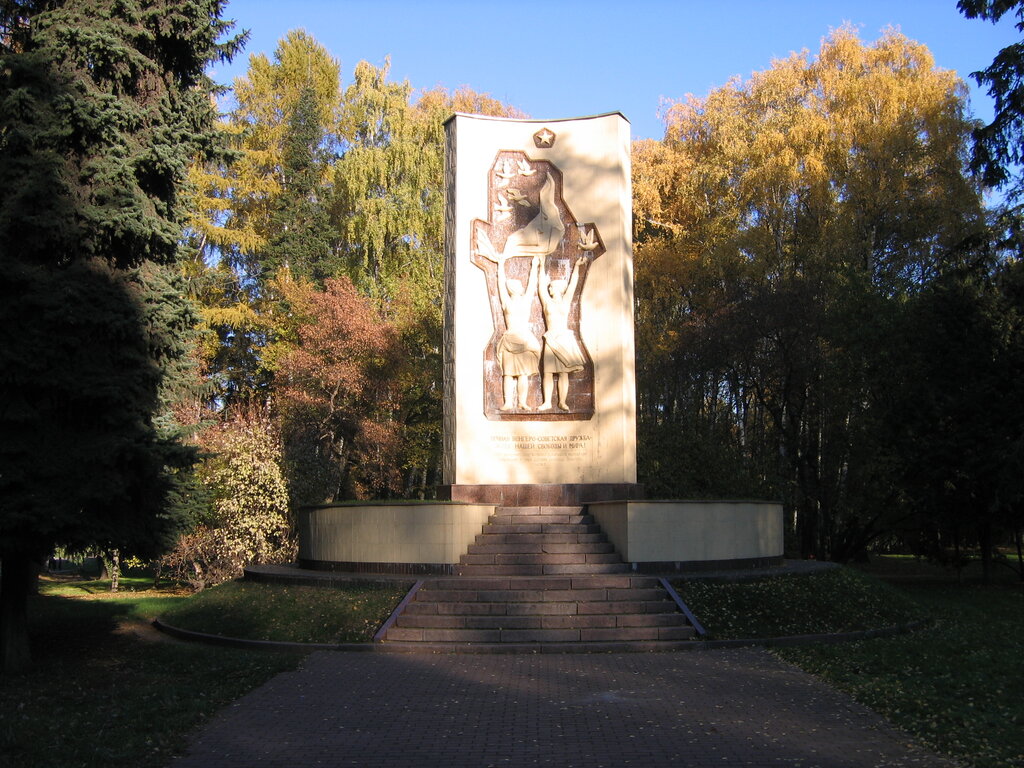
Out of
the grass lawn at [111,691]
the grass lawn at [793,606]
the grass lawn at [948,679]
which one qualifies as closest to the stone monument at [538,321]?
the grass lawn at [793,606]

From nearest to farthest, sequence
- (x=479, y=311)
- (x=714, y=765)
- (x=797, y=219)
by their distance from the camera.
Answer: (x=714, y=765) < (x=479, y=311) < (x=797, y=219)

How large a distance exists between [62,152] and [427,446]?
19826mm

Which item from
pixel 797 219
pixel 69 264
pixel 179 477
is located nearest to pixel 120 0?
pixel 69 264

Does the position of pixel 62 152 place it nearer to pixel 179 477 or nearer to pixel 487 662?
pixel 179 477

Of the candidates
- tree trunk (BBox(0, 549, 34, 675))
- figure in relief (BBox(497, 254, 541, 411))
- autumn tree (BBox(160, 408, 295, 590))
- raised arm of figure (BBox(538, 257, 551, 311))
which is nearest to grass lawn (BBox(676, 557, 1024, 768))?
figure in relief (BBox(497, 254, 541, 411))

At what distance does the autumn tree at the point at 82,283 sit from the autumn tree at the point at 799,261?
1685 cm

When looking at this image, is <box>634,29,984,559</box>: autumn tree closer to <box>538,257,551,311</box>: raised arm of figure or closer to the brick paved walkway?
<box>538,257,551,311</box>: raised arm of figure

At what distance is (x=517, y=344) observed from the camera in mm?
19047

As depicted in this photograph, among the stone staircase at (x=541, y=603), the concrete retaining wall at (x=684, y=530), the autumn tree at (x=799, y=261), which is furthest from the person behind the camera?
the autumn tree at (x=799, y=261)

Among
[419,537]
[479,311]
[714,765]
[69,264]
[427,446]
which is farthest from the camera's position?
[427,446]

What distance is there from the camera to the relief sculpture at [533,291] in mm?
18984

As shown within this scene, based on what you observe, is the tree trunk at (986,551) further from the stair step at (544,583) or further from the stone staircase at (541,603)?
the stair step at (544,583)

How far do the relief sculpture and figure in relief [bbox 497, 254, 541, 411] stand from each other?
0.07 ft

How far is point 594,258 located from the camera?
763 inches
